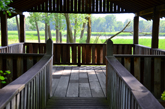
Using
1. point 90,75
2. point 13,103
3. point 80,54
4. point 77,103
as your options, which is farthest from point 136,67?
point 80,54

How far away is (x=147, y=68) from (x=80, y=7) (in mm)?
5660

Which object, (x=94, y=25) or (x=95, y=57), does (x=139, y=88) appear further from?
(x=94, y=25)

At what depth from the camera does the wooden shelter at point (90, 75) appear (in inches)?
88.8

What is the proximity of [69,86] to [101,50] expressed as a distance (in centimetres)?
384

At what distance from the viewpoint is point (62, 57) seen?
9320 mm

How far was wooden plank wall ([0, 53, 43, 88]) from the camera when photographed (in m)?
4.70

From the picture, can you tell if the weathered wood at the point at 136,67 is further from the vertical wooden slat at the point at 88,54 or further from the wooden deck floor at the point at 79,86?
the vertical wooden slat at the point at 88,54

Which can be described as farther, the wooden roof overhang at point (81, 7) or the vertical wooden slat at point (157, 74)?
the wooden roof overhang at point (81, 7)

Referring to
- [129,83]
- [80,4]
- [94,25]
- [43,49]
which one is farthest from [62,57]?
[94,25]

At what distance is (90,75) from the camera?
24.5 ft

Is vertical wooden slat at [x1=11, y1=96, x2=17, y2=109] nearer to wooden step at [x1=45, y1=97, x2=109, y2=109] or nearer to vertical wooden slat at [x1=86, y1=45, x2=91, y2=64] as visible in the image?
wooden step at [x1=45, y1=97, x2=109, y2=109]

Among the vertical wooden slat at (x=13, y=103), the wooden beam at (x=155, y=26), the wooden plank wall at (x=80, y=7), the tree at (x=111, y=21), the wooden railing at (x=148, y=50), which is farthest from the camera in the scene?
the tree at (x=111, y=21)

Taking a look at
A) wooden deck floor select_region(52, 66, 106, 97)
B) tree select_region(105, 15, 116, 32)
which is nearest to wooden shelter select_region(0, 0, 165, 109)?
wooden deck floor select_region(52, 66, 106, 97)

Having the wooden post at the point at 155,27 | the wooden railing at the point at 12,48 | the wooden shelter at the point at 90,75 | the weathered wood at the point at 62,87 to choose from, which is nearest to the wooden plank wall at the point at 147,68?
the wooden shelter at the point at 90,75
